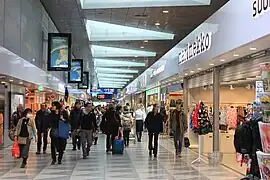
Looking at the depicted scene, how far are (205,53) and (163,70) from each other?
7835 mm

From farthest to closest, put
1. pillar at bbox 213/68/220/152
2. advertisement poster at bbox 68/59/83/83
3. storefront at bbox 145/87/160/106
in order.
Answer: advertisement poster at bbox 68/59/83/83 < storefront at bbox 145/87/160/106 < pillar at bbox 213/68/220/152

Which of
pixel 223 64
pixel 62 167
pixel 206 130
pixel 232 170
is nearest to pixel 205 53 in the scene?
pixel 223 64

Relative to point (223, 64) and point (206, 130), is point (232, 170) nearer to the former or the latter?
point (206, 130)

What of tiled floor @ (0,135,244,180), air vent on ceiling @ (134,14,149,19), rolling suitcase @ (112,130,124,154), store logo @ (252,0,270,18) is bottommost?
tiled floor @ (0,135,244,180)

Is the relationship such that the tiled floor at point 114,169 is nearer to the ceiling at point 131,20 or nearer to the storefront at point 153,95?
the ceiling at point 131,20

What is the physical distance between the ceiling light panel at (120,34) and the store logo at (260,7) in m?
12.3

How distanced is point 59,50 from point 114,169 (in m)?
7.57

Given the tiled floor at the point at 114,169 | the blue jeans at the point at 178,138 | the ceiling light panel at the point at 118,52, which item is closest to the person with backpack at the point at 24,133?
the tiled floor at the point at 114,169

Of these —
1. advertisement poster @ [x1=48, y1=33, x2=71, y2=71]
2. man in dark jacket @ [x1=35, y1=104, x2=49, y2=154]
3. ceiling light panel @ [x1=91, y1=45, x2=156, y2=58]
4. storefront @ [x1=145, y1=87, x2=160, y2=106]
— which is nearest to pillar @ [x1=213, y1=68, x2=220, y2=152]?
man in dark jacket @ [x1=35, y1=104, x2=49, y2=154]

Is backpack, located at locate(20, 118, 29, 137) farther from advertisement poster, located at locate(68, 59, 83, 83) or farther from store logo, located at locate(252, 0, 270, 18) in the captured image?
advertisement poster, located at locate(68, 59, 83, 83)

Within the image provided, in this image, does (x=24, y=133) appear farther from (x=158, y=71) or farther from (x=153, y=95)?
(x=153, y=95)

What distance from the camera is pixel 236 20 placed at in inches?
322

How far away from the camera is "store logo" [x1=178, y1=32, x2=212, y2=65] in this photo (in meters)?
10.4

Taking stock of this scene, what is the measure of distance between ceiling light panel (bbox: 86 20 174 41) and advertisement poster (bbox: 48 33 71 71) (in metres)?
2.84
